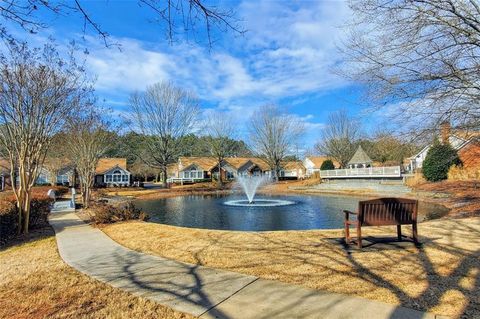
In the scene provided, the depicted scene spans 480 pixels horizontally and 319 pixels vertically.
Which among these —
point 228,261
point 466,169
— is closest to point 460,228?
point 228,261

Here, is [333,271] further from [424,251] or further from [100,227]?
[100,227]

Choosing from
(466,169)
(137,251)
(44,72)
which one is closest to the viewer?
(137,251)

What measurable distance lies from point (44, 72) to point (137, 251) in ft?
24.2

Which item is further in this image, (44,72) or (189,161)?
(189,161)

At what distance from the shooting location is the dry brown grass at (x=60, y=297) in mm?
3918

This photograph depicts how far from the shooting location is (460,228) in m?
9.29

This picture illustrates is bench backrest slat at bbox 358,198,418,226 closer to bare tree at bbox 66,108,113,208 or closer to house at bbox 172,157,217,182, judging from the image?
bare tree at bbox 66,108,113,208

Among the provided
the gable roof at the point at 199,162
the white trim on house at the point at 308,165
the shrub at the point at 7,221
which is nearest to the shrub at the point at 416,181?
the shrub at the point at 7,221

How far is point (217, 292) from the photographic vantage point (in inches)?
173

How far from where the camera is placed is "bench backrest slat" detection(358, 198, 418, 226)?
6707 millimetres

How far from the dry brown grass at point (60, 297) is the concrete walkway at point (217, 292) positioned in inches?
7.8

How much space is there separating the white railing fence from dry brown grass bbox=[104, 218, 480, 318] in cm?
2672

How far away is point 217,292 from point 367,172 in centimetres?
3704

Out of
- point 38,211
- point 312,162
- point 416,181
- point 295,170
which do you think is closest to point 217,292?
point 38,211
